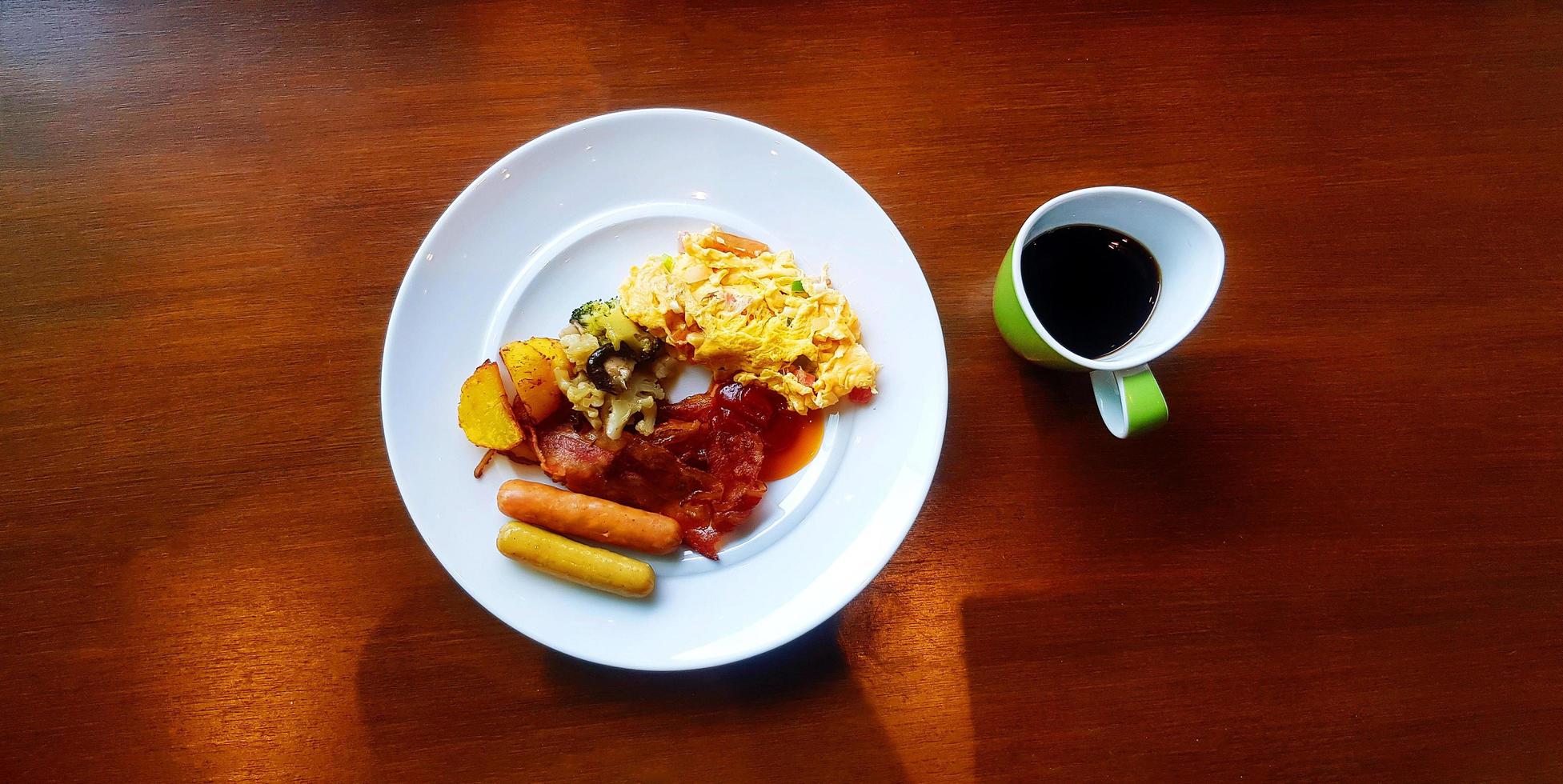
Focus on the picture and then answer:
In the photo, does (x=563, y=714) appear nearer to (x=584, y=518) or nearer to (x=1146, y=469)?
(x=584, y=518)

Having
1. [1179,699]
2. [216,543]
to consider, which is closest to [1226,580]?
[1179,699]

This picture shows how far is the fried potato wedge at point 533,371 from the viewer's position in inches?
84.0

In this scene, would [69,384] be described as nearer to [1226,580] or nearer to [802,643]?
[802,643]

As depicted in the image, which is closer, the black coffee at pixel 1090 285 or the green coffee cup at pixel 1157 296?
the green coffee cup at pixel 1157 296

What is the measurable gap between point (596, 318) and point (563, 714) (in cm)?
121

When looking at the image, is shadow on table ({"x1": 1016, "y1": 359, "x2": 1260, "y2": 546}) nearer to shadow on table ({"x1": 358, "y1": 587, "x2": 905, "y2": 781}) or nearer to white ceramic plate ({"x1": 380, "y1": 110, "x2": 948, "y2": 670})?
white ceramic plate ({"x1": 380, "y1": 110, "x2": 948, "y2": 670})

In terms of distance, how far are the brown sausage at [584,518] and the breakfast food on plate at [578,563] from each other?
5 centimetres

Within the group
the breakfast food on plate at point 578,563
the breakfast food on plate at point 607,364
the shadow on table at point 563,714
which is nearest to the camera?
the breakfast food on plate at point 578,563

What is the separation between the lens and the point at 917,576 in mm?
2379

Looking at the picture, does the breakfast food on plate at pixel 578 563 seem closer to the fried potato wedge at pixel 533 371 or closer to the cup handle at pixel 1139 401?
the fried potato wedge at pixel 533 371

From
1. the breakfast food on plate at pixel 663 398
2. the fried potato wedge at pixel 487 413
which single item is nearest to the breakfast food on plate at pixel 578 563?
the breakfast food on plate at pixel 663 398

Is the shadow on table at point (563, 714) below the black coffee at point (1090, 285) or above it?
below

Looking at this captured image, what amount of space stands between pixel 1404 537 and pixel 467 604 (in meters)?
2.96

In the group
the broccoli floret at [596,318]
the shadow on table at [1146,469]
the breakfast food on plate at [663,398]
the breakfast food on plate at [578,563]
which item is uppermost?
the broccoli floret at [596,318]
